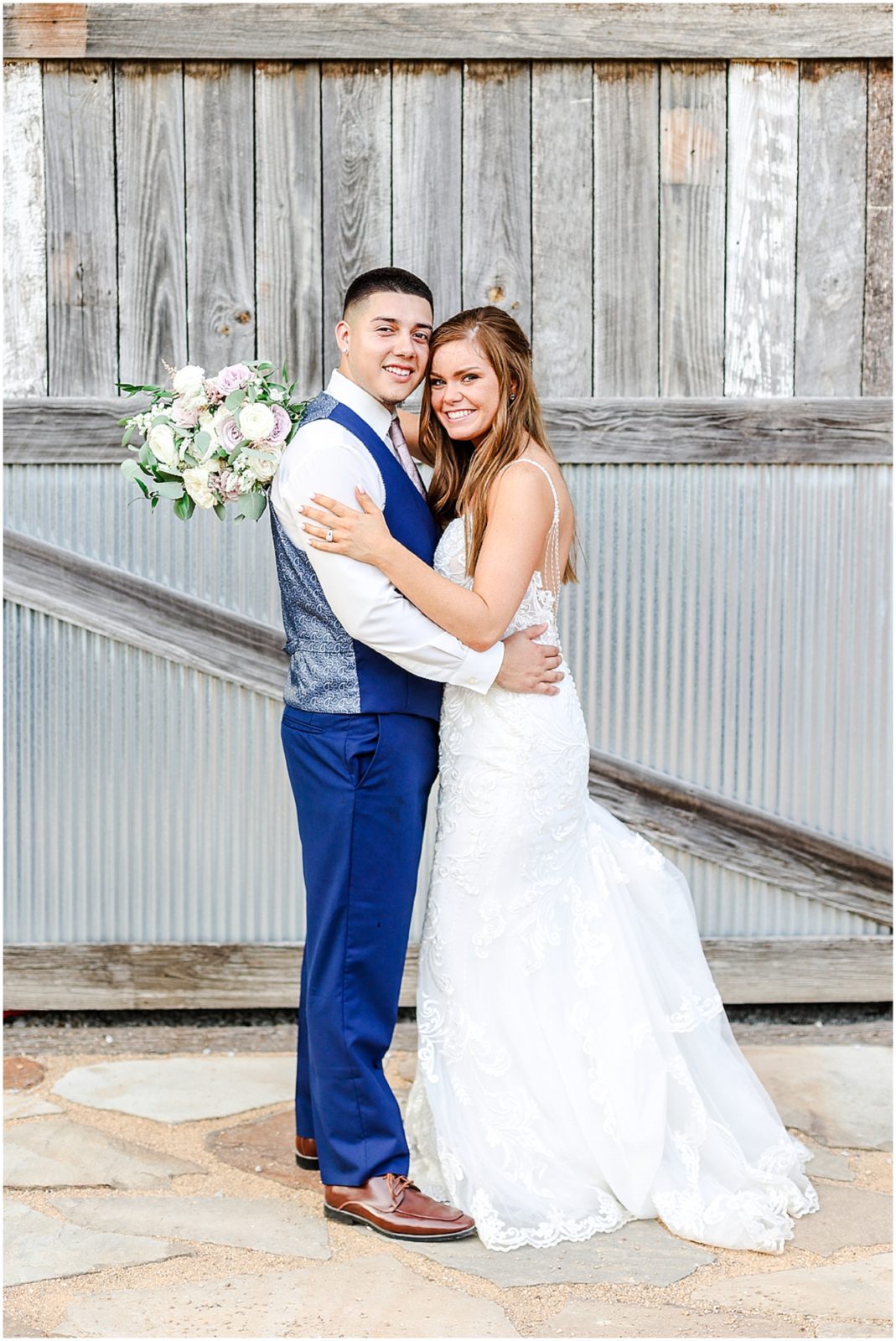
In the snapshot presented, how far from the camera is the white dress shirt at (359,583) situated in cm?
271

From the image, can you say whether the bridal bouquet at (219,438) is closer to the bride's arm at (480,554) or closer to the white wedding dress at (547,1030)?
the bride's arm at (480,554)

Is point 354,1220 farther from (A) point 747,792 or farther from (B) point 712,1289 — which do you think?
(A) point 747,792

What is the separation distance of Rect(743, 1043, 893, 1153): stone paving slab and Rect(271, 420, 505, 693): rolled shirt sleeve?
1661 millimetres

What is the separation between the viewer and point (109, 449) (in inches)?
158

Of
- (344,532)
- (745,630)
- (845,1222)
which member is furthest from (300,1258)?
(745,630)

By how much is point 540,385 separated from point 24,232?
1.70 meters

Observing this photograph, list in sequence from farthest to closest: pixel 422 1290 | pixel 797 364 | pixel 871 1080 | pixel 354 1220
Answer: pixel 797 364, pixel 871 1080, pixel 354 1220, pixel 422 1290

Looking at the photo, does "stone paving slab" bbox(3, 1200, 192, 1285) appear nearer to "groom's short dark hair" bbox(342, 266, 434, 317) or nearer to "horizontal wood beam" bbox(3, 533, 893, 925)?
"horizontal wood beam" bbox(3, 533, 893, 925)

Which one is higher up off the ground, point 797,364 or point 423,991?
point 797,364

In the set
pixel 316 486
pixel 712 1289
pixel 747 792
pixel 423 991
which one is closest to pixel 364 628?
pixel 316 486

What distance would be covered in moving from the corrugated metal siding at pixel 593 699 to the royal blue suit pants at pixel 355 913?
49.5 inches

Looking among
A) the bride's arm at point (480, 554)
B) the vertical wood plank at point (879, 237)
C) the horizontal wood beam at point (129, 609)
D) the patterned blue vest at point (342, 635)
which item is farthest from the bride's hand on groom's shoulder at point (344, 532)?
the vertical wood plank at point (879, 237)

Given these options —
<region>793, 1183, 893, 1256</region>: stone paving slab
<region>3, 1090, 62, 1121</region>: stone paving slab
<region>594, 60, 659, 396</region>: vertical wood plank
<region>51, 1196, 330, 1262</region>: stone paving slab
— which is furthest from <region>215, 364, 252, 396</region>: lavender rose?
<region>793, 1183, 893, 1256</region>: stone paving slab

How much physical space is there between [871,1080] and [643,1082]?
3.99ft
